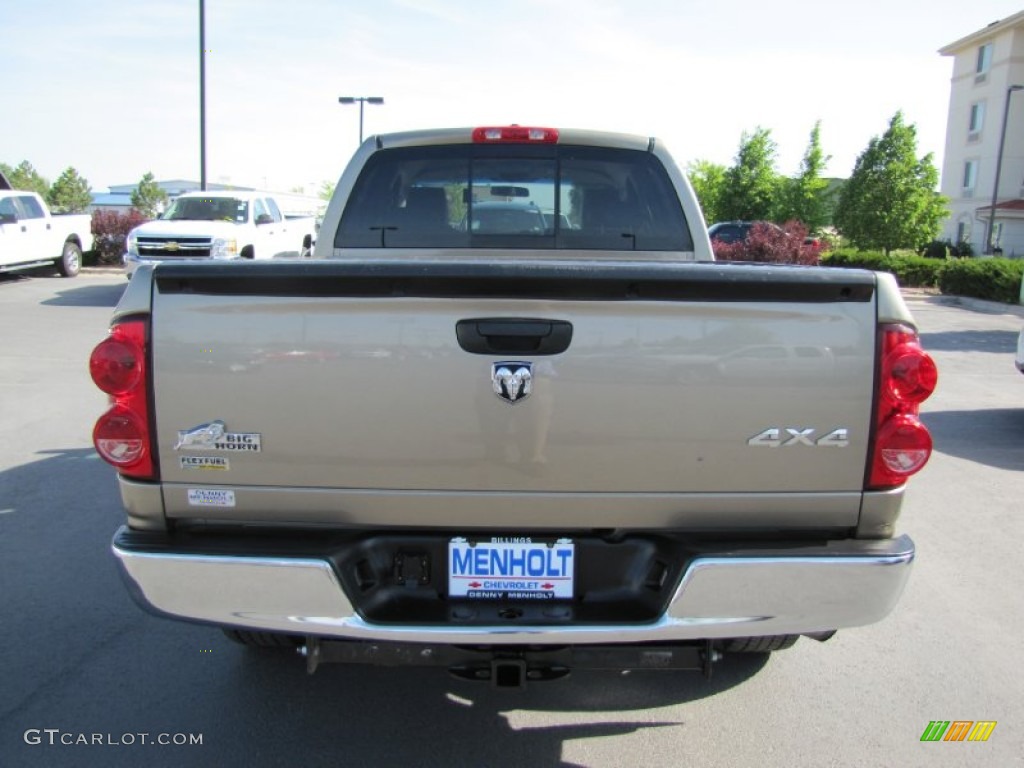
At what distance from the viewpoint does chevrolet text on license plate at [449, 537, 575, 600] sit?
2.46 metres

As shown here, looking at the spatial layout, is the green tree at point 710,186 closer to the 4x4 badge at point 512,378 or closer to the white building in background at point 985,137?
the white building in background at point 985,137

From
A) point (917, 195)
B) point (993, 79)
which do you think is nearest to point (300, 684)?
point (917, 195)

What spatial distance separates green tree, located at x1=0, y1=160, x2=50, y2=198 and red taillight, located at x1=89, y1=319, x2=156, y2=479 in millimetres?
68697

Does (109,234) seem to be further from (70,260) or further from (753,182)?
(753,182)

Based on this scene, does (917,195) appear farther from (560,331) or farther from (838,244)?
(560,331)

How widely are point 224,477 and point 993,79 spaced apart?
55.1 meters

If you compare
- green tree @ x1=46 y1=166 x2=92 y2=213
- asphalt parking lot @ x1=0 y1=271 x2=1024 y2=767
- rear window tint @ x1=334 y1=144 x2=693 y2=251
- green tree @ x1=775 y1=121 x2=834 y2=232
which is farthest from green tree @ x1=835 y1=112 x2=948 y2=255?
green tree @ x1=46 y1=166 x2=92 y2=213

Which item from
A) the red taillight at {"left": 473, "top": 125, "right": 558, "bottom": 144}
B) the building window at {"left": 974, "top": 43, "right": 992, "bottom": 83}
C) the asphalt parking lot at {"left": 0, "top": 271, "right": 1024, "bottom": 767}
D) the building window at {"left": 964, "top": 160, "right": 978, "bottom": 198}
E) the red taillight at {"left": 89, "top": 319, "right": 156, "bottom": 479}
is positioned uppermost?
the building window at {"left": 974, "top": 43, "right": 992, "bottom": 83}

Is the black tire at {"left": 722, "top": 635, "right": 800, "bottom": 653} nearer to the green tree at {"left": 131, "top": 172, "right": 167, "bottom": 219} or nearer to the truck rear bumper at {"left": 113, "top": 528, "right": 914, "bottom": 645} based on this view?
the truck rear bumper at {"left": 113, "top": 528, "right": 914, "bottom": 645}

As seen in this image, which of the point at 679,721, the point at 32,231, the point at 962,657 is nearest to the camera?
the point at 679,721

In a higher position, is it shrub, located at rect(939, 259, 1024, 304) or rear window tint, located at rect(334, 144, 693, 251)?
rear window tint, located at rect(334, 144, 693, 251)

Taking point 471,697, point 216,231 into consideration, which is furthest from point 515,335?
point 216,231

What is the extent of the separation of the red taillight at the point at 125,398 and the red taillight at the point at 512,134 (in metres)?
2.34

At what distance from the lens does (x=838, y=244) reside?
38.4 m
